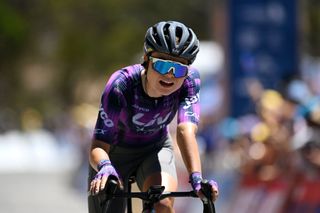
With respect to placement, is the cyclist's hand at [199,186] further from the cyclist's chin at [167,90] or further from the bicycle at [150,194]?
the cyclist's chin at [167,90]

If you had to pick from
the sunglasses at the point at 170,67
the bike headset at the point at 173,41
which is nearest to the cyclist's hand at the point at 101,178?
the sunglasses at the point at 170,67

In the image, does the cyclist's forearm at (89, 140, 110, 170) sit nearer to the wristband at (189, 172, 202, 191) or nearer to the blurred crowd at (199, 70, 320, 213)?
the wristband at (189, 172, 202, 191)

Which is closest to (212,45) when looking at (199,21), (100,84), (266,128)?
(266,128)

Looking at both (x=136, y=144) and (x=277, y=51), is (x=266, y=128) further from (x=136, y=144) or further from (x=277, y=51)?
(x=277, y=51)

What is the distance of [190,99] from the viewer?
817 cm

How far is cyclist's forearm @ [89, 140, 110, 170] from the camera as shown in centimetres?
779

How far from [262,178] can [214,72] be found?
51.7 feet

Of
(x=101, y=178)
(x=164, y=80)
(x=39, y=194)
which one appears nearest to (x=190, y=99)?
(x=164, y=80)

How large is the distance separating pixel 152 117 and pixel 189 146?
0.41m

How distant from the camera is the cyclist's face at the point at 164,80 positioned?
7746 millimetres

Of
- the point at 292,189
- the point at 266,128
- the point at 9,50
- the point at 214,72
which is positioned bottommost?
the point at 292,189

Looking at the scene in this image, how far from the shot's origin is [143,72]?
8.09 meters

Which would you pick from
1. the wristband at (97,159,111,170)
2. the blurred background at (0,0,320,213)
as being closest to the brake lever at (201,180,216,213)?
the wristband at (97,159,111,170)

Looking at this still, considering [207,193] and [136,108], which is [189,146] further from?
[207,193]
